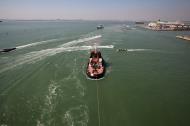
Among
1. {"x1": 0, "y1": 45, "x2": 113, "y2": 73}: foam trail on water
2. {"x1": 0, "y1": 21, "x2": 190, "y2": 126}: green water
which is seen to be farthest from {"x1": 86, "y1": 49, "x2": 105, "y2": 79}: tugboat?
{"x1": 0, "y1": 45, "x2": 113, "y2": 73}: foam trail on water

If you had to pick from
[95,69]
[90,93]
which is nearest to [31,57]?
[95,69]

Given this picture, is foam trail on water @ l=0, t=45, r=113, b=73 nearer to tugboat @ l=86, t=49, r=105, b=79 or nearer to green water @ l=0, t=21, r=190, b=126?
green water @ l=0, t=21, r=190, b=126

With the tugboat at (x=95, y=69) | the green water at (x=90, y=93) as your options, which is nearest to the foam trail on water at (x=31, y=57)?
the green water at (x=90, y=93)

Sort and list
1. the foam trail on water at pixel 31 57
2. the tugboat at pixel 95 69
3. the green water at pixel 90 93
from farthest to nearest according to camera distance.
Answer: the foam trail on water at pixel 31 57
the tugboat at pixel 95 69
the green water at pixel 90 93

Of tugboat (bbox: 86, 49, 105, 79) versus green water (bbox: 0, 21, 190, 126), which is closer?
green water (bbox: 0, 21, 190, 126)

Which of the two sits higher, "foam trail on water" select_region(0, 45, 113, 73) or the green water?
"foam trail on water" select_region(0, 45, 113, 73)

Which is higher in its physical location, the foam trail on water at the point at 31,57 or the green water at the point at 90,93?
the foam trail on water at the point at 31,57

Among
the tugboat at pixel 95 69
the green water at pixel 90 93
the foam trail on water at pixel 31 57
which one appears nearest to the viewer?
the green water at pixel 90 93

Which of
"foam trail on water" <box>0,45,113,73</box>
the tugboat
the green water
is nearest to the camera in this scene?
the green water

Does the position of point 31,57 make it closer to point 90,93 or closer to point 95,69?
point 95,69

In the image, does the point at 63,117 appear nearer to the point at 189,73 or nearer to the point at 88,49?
the point at 189,73

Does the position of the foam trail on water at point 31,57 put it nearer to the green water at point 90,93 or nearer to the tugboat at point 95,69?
the green water at point 90,93
